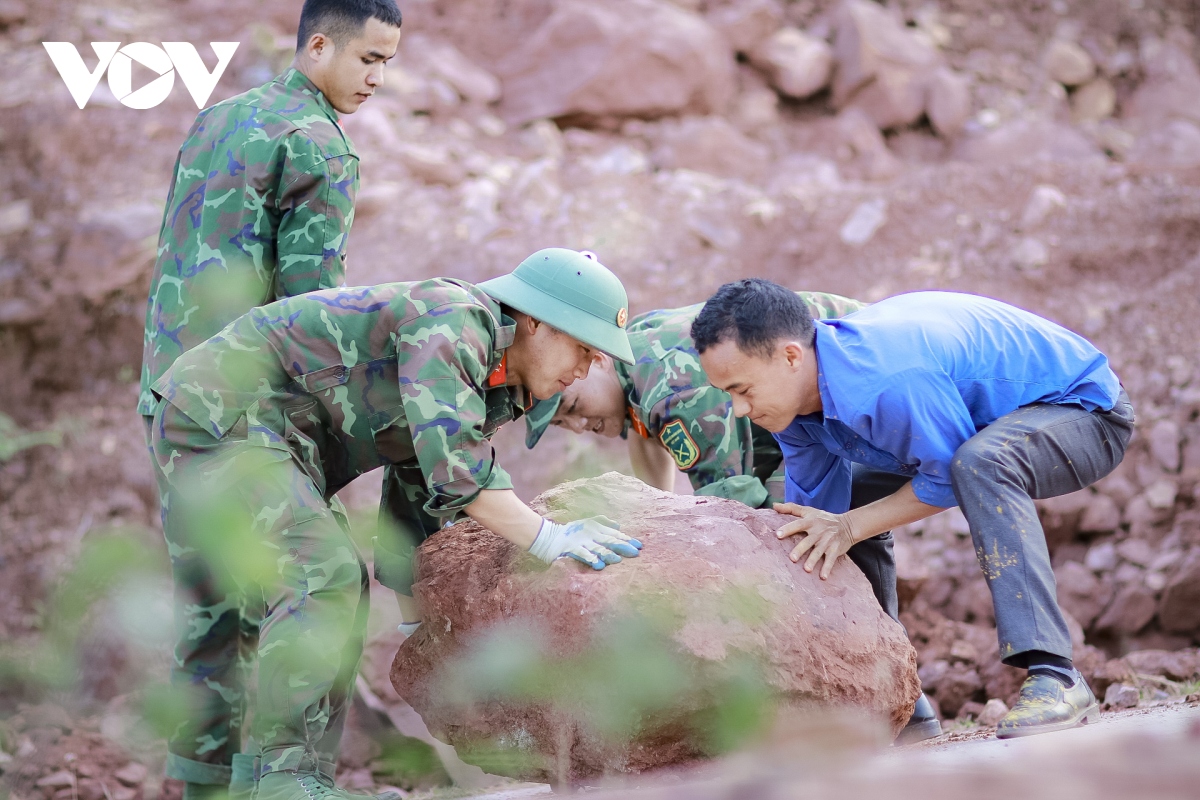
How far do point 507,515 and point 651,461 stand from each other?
189cm

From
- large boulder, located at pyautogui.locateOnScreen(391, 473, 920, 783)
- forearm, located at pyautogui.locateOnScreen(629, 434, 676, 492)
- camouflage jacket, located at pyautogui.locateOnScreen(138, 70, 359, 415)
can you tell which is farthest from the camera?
forearm, located at pyautogui.locateOnScreen(629, 434, 676, 492)

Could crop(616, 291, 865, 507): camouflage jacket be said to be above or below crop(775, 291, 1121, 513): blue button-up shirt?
below

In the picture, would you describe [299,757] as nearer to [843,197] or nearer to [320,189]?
[320,189]

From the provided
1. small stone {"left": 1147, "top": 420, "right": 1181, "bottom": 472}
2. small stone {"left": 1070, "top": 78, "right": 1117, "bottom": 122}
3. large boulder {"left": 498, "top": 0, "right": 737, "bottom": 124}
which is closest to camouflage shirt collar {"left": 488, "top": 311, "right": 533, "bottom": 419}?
small stone {"left": 1147, "top": 420, "right": 1181, "bottom": 472}

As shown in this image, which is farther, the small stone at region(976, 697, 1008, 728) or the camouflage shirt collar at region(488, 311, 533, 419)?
the small stone at region(976, 697, 1008, 728)

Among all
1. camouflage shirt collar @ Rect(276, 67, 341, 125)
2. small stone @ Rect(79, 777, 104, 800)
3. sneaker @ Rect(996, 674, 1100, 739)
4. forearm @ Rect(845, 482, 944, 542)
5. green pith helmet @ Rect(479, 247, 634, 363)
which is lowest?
small stone @ Rect(79, 777, 104, 800)

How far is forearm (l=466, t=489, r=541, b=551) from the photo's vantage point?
10.5 ft

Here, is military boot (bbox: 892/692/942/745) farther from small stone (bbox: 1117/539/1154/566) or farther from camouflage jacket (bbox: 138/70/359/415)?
small stone (bbox: 1117/539/1154/566)

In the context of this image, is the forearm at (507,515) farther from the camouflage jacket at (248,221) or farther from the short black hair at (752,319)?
the camouflage jacket at (248,221)

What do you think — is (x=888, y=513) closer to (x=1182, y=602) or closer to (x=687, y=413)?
(x=687, y=413)

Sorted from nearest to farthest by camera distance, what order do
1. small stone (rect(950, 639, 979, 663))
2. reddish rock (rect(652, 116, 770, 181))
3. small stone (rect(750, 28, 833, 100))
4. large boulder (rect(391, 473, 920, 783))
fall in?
large boulder (rect(391, 473, 920, 783)) < small stone (rect(950, 639, 979, 663)) < reddish rock (rect(652, 116, 770, 181)) < small stone (rect(750, 28, 833, 100))

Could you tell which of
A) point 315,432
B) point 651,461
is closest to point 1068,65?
point 651,461

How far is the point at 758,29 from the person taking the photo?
32.9 ft

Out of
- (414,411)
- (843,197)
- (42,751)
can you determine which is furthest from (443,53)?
(414,411)
